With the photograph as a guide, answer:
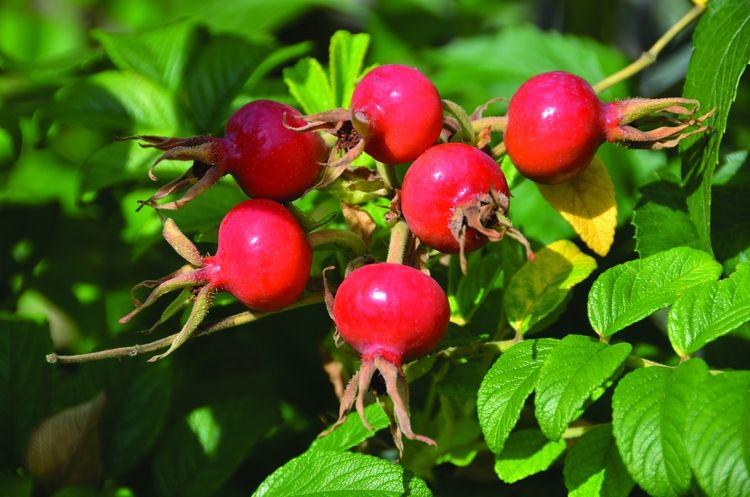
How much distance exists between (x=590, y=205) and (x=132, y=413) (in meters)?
0.91

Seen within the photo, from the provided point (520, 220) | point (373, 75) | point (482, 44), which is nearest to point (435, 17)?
point (482, 44)

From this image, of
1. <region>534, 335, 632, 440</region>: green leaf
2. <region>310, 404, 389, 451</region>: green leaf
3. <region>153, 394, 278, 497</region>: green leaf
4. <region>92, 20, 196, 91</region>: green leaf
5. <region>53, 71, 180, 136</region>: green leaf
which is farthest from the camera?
<region>92, 20, 196, 91</region>: green leaf

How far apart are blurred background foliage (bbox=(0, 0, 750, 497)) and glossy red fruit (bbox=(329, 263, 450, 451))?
24cm

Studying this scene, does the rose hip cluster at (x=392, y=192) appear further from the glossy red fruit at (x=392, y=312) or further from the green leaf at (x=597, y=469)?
the green leaf at (x=597, y=469)

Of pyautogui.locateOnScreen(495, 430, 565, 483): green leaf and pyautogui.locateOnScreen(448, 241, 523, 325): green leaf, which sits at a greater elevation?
pyautogui.locateOnScreen(448, 241, 523, 325): green leaf

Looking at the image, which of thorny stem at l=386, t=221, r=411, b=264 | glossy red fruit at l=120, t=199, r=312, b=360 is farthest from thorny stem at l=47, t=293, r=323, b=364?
thorny stem at l=386, t=221, r=411, b=264

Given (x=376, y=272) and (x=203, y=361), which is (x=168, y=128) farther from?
(x=376, y=272)

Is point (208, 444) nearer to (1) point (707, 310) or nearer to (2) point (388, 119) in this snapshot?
(2) point (388, 119)

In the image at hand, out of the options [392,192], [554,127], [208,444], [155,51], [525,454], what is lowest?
[208,444]

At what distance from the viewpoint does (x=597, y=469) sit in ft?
4.08

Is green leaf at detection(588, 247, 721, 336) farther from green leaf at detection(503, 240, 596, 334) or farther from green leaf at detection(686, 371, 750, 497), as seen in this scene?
green leaf at detection(686, 371, 750, 497)

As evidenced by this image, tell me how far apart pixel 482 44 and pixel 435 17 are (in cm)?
64

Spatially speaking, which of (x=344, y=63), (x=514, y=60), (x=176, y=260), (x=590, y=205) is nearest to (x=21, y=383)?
(x=176, y=260)

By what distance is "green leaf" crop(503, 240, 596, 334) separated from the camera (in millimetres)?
1392
